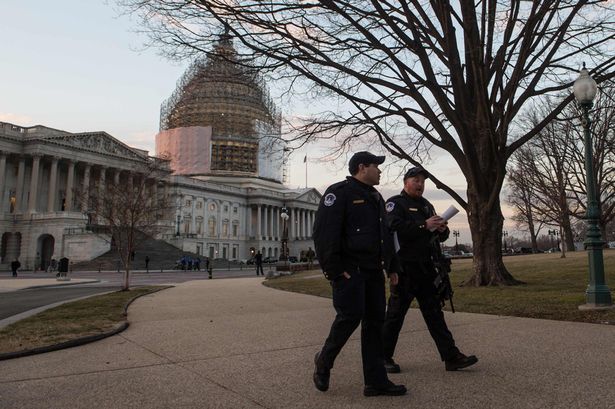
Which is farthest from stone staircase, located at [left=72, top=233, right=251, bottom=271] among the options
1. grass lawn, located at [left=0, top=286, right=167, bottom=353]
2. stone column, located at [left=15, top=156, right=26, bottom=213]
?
grass lawn, located at [left=0, top=286, right=167, bottom=353]

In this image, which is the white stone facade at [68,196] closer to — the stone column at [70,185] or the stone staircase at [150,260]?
the stone column at [70,185]

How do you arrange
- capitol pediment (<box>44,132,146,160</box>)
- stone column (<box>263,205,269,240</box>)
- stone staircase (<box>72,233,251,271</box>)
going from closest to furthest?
stone staircase (<box>72,233,251,271</box>) < capitol pediment (<box>44,132,146,160</box>) < stone column (<box>263,205,269,240</box>)

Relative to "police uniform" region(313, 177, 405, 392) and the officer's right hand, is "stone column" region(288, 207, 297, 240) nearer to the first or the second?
the officer's right hand

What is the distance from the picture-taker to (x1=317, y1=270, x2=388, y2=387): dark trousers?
428 cm

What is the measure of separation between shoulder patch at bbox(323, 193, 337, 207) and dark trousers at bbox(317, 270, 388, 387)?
2.17ft

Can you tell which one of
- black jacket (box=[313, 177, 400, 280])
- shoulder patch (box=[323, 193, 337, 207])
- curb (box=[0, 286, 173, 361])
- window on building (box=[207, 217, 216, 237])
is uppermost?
window on building (box=[207, 217, 216, 237])

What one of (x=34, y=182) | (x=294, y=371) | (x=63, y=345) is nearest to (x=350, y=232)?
(x=294, y=371)

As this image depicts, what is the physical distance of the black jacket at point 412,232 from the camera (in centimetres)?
506

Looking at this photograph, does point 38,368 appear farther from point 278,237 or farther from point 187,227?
point 278,237

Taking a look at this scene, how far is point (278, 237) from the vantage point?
123m

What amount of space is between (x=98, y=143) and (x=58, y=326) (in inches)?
3121

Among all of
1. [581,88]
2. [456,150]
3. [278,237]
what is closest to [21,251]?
[278,237]

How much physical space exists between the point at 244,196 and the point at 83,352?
109 metres

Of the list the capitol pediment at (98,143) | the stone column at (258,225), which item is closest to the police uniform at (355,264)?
the capitol pediment at (98,143)
